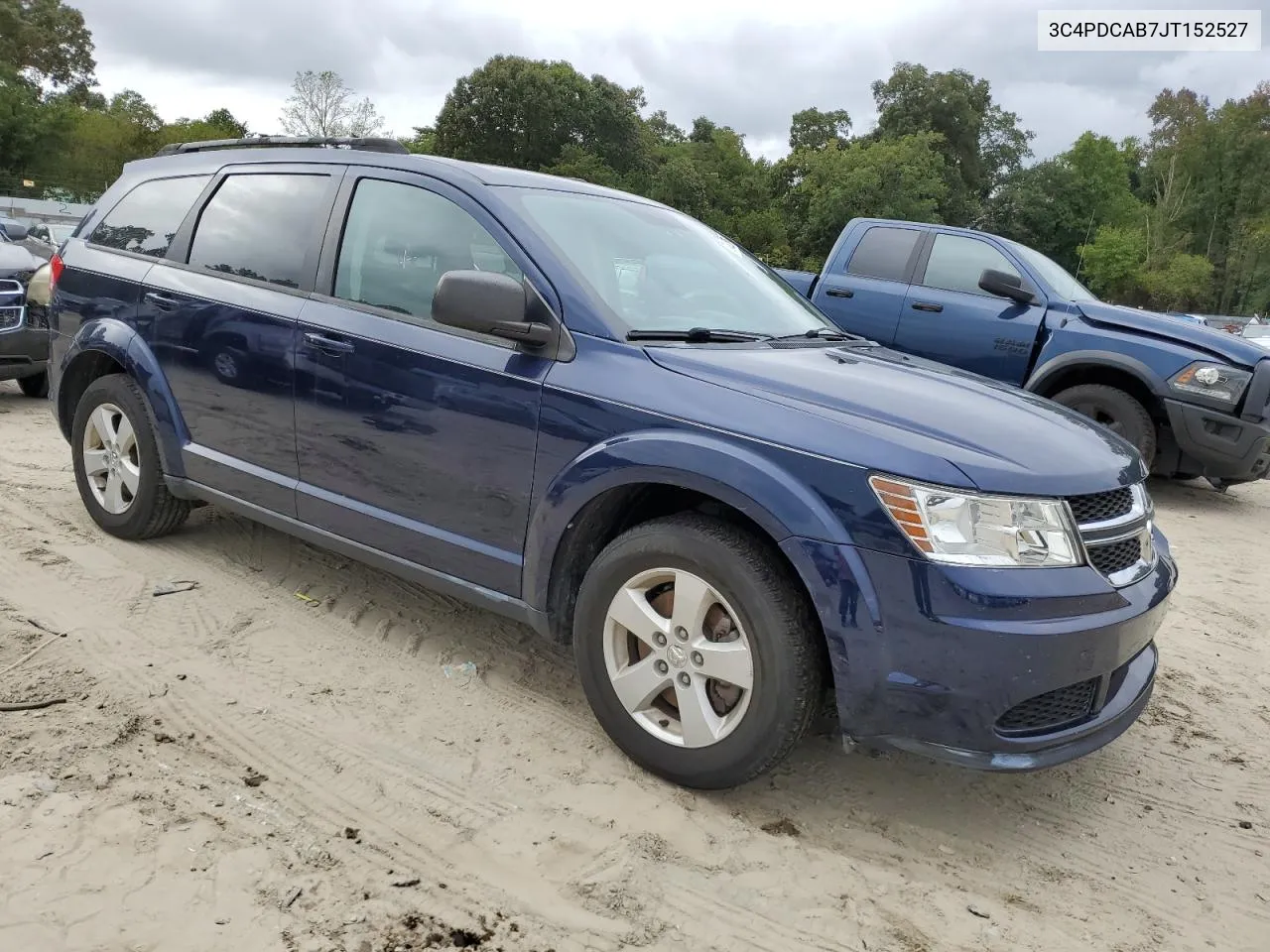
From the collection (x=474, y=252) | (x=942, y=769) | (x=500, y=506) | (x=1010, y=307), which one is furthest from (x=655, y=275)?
(x=1010, y=307)

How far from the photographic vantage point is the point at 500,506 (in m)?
3.08

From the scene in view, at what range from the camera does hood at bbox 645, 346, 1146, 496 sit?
2.43m

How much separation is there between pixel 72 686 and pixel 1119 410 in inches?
270

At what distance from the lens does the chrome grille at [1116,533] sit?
2537mm

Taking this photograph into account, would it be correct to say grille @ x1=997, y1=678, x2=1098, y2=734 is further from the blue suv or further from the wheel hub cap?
the wheel hub cap

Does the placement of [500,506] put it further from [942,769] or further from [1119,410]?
[1119,410]

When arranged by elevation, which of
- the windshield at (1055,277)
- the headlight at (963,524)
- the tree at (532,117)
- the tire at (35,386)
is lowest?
the tire at (35,386)

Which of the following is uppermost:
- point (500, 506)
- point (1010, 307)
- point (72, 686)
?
point (1010, 307)

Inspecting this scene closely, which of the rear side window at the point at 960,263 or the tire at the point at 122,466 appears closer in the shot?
the tire at the point at 122,466

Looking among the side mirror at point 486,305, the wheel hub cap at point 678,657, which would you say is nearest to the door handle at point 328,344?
the side mirror at point 486,305

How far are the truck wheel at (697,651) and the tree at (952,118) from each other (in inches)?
2293

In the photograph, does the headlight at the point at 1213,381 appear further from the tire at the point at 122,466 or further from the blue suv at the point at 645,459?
the tire at the point at 122,466

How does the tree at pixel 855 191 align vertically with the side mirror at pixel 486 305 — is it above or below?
above

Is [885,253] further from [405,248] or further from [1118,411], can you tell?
[405,248]
